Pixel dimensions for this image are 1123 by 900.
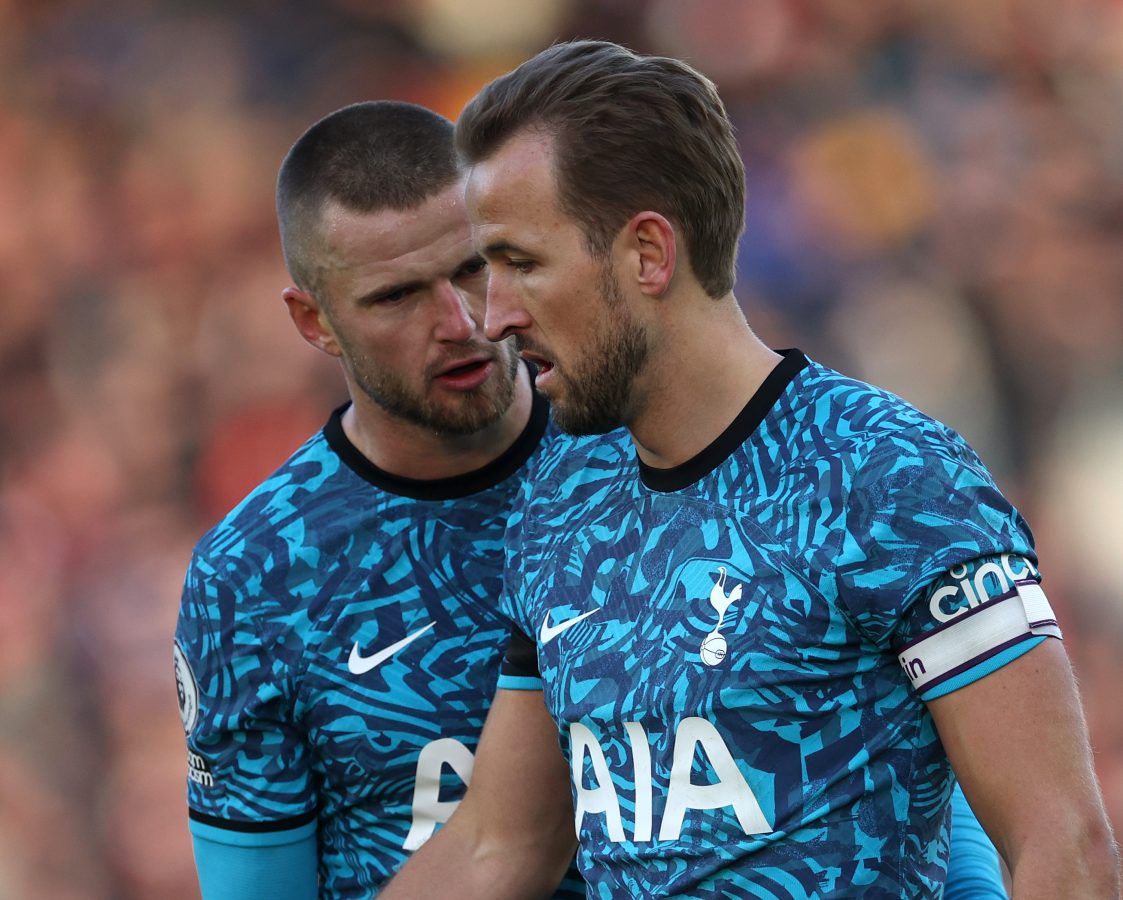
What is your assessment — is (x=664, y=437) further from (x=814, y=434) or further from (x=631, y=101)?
(x=631, y=101)

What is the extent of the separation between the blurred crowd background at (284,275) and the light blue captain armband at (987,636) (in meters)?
3.08

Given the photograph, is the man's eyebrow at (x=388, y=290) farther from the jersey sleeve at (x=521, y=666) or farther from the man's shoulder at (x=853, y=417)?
the man's shoulder at (x=853, y=417)

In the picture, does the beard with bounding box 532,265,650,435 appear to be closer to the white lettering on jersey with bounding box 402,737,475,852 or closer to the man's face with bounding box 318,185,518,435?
the man's face with bounding box 318,185,518,435

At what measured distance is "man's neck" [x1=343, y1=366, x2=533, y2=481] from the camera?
2.39m

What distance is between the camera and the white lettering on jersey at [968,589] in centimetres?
158

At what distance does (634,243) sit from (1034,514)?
303 cm

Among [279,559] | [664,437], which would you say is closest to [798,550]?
[664,437]

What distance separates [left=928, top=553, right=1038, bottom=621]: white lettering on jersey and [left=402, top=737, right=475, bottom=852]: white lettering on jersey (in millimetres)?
943

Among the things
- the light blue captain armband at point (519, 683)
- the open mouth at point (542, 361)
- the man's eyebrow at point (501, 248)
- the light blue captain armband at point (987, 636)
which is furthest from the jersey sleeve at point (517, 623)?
the light blue captain armband at point (987, 636)

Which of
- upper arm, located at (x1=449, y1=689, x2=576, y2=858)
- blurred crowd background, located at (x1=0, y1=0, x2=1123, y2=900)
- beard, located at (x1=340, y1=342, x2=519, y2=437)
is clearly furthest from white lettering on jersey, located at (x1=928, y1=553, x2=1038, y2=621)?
blurred crowd background, located at (x1=0, y1=0, x2=1123, y2=900)

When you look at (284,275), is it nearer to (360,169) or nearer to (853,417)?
(360,169)

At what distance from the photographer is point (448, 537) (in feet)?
7.81

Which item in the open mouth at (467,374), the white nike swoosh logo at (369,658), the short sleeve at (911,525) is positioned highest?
the open mouth at (467,374)

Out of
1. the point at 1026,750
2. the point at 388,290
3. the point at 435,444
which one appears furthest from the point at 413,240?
the point at 1026,750
